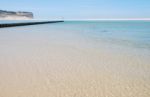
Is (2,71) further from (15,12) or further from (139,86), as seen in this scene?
(15,12)

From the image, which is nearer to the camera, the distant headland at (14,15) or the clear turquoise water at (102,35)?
the clear turquoise water at (102,35)

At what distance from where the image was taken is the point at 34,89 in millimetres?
4273

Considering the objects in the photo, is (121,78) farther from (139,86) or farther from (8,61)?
(8,61)

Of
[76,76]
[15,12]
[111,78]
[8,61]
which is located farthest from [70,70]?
[15,12]

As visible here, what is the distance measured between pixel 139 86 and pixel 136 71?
1.37 meters

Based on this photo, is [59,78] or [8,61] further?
[8,61]

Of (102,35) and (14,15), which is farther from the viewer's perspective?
(14,15)

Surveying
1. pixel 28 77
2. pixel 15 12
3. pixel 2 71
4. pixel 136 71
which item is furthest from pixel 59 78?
pixel 15 12

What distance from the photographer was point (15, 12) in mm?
162750

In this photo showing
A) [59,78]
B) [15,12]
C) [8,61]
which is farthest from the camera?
[15,12]

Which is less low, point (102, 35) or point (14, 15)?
point (14, 15)

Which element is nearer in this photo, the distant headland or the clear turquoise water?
the clear turquoise water

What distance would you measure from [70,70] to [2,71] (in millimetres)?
1818

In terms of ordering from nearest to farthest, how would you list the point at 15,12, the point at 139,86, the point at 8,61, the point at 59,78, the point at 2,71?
the point at 139,86 → the point at 59,78 → the point at 2,71 → the point at 8,61 → the point at 15,12
